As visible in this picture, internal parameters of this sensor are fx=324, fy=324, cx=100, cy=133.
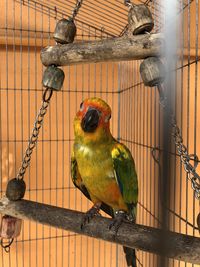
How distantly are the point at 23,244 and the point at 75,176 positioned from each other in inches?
32.1

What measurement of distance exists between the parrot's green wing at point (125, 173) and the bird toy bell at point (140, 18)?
285mm

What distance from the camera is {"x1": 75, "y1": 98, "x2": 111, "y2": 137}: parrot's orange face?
28.3 inches

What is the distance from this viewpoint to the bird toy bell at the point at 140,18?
1.87ft

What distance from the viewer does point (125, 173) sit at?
75 cm

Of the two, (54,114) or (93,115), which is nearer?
(93,115)

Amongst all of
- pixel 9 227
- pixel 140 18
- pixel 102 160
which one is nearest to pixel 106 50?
pixel 140 18

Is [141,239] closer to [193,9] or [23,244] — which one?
[193,9]

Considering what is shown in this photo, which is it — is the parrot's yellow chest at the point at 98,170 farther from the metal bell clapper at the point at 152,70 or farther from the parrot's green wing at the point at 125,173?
the metal bell clapper at the point at 152,70

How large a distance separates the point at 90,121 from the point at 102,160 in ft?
0.33

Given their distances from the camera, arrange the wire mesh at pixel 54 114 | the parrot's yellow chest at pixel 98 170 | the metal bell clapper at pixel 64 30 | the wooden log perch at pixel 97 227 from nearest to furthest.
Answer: the wooden log perch at pixel 97 227, the metal bell clapper at pixel 64 30, the parrot's yellow chest at pixel 98 170, the wire mesh at pixel 54 114

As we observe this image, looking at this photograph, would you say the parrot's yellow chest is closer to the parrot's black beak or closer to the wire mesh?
the parrot's black beak

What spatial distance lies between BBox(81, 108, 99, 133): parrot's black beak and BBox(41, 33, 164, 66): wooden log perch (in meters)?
0.12

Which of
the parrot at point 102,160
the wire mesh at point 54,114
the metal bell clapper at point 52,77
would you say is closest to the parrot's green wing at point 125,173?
the parrot at point 102,160

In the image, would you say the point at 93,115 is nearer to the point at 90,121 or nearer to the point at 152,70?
the point at 90,121
